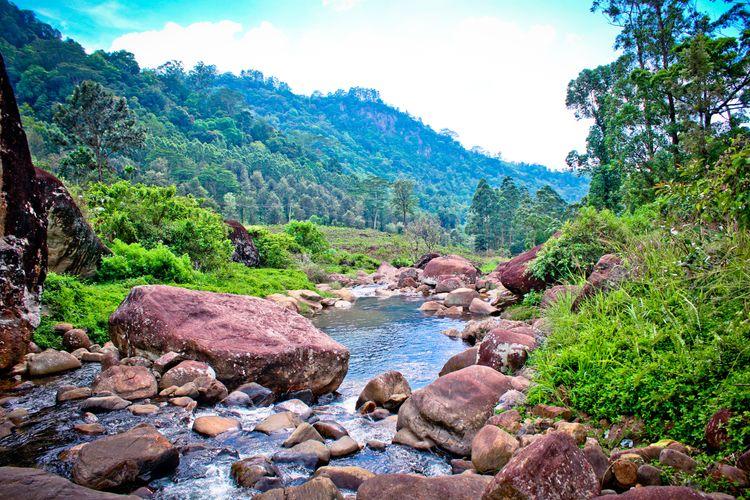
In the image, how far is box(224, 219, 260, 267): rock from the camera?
87.6 ft

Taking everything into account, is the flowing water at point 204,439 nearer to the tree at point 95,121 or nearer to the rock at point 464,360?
the rock at point 464,360

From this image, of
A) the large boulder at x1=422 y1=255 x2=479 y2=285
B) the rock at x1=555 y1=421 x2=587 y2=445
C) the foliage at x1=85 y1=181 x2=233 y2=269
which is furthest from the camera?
the large boulder at x1=422 y1=255 x2=479 y2=285

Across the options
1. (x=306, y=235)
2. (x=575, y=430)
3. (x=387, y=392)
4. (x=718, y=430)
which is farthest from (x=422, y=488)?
(x=306, y=235)

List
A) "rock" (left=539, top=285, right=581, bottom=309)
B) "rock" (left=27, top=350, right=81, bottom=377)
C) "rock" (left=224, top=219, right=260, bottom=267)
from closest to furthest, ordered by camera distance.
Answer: "rock" (left=27, top=350, right=81, bottom=377) < "rock" (left=539, top=285, right=581, bottom=309) < "rock" (left=224, top=219, right=260, bottom=267)

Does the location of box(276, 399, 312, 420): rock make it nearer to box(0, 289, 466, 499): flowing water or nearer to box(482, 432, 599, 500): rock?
box(0, 289, 466, 499): flowing water

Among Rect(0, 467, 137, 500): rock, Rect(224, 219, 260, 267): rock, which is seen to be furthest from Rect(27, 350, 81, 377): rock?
Rect(224, 219, 260, 267): rock

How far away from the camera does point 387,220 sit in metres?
92.1

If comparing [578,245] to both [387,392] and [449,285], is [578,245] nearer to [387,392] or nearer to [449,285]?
[387,392]

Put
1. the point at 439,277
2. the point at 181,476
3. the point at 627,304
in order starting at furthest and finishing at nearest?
the point at 439,277 → the point at 627,304 → the point at 181,476

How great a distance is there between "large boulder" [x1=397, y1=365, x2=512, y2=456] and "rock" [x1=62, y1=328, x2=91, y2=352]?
756 centimetres

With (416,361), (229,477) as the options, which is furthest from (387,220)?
(229,477)

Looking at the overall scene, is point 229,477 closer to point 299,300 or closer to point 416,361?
point 416,361

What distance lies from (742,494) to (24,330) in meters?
10.6

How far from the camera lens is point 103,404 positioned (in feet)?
21.8
